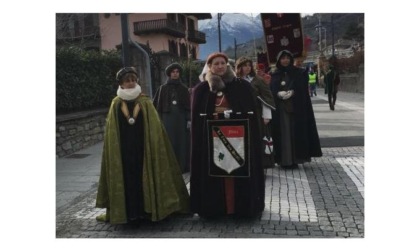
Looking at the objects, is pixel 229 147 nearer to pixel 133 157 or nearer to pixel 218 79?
pixel 218 79

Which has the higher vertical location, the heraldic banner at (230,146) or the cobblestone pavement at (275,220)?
the heraldic banner at (230,146)

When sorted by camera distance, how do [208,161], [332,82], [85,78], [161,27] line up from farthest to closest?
1. [332,82]
2. [85,78]
3. [161,27]
4. [208,161]

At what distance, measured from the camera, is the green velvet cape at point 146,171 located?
381 centimetres

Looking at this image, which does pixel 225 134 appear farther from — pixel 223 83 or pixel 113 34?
pixel 113 34

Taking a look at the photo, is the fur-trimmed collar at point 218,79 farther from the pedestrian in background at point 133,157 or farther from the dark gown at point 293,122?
the dark gown at point 293,122

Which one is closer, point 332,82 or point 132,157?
point 132,157

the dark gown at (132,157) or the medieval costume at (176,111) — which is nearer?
the dark gown at (132,157)

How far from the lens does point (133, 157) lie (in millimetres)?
3822

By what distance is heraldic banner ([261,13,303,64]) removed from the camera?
196 inches

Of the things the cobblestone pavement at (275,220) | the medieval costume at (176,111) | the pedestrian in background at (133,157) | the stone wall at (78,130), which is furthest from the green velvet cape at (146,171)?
the stone wall at (78,130)

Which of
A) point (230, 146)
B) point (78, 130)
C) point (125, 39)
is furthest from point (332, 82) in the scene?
point (230, 146)

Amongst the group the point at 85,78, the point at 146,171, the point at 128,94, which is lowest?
the point at 146,171

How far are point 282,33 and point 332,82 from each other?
629cm

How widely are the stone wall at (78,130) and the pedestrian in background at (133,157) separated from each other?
2.77 meters
